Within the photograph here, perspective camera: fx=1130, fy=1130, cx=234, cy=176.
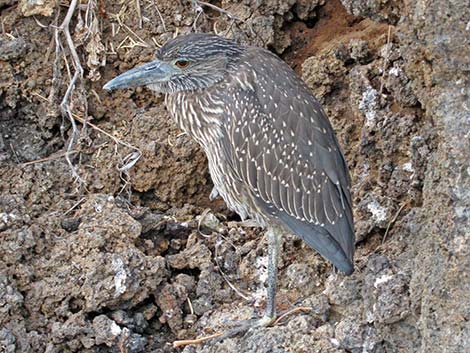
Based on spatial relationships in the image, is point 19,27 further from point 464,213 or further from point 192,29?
point 464,213

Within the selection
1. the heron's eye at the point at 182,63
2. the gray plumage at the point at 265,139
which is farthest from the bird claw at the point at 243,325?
the heron's eye at the point at 182,63

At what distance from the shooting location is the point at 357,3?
5934 millimetres

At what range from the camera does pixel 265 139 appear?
5.82 metres

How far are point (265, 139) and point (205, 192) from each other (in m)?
1.08

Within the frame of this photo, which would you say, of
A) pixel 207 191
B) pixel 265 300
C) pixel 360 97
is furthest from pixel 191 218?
pixel 360 97

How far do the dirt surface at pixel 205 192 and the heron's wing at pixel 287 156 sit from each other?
0.33 meters

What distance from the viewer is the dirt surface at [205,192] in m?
5.04

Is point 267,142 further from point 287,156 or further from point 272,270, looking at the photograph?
point 272,270

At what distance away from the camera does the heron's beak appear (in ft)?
19.4

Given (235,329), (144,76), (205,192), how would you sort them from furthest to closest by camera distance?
(205,192) < (144,76) < (235,329)

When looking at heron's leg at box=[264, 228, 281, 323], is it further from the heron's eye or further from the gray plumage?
the heron's eye

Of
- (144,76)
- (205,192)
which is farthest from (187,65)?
(205,192)

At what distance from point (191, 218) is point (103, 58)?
3.59 ft

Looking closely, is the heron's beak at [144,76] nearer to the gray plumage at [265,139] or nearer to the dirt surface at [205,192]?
the gray plumage at [265,139]
